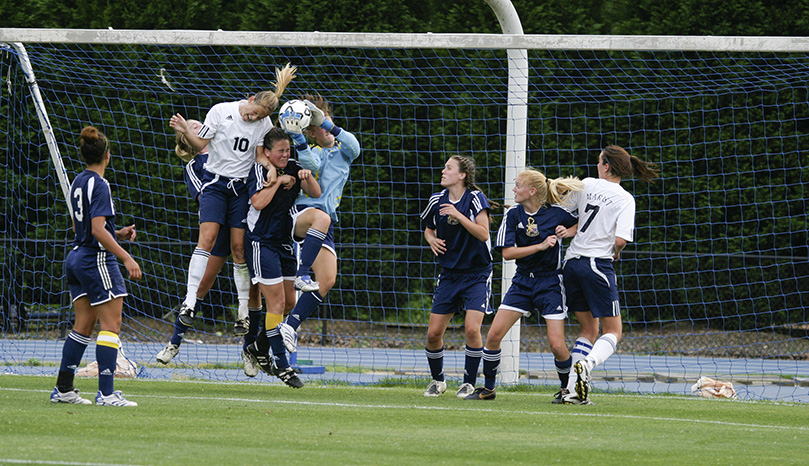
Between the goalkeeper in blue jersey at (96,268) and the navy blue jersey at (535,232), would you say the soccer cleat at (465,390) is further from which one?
the goalkeeper in blue jersey at (96,268)

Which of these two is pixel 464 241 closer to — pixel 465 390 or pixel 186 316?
pixel 465 390

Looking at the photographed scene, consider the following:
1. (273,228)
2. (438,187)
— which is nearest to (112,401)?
(273,228)

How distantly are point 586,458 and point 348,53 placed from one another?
9.67 meters

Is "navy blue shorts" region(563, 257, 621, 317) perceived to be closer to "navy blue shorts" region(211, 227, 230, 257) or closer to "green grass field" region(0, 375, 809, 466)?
"green grass field" region(0, 375, 809, 466)

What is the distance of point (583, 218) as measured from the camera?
769 cm

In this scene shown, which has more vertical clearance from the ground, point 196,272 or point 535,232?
point 535,232

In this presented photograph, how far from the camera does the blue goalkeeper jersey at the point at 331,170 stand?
8.35 m

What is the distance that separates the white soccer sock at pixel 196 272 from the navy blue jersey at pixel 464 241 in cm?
198

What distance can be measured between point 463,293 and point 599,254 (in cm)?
116

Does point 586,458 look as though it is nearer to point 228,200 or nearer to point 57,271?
point 228,200

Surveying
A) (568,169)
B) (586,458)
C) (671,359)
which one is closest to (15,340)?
(568,169)

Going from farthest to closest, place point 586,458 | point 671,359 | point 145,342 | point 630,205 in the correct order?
point 671,359, point 145,342, point 630,205, point 586,458

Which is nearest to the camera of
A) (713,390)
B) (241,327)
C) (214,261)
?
(241,327)

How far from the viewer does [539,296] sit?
7.59 metres
